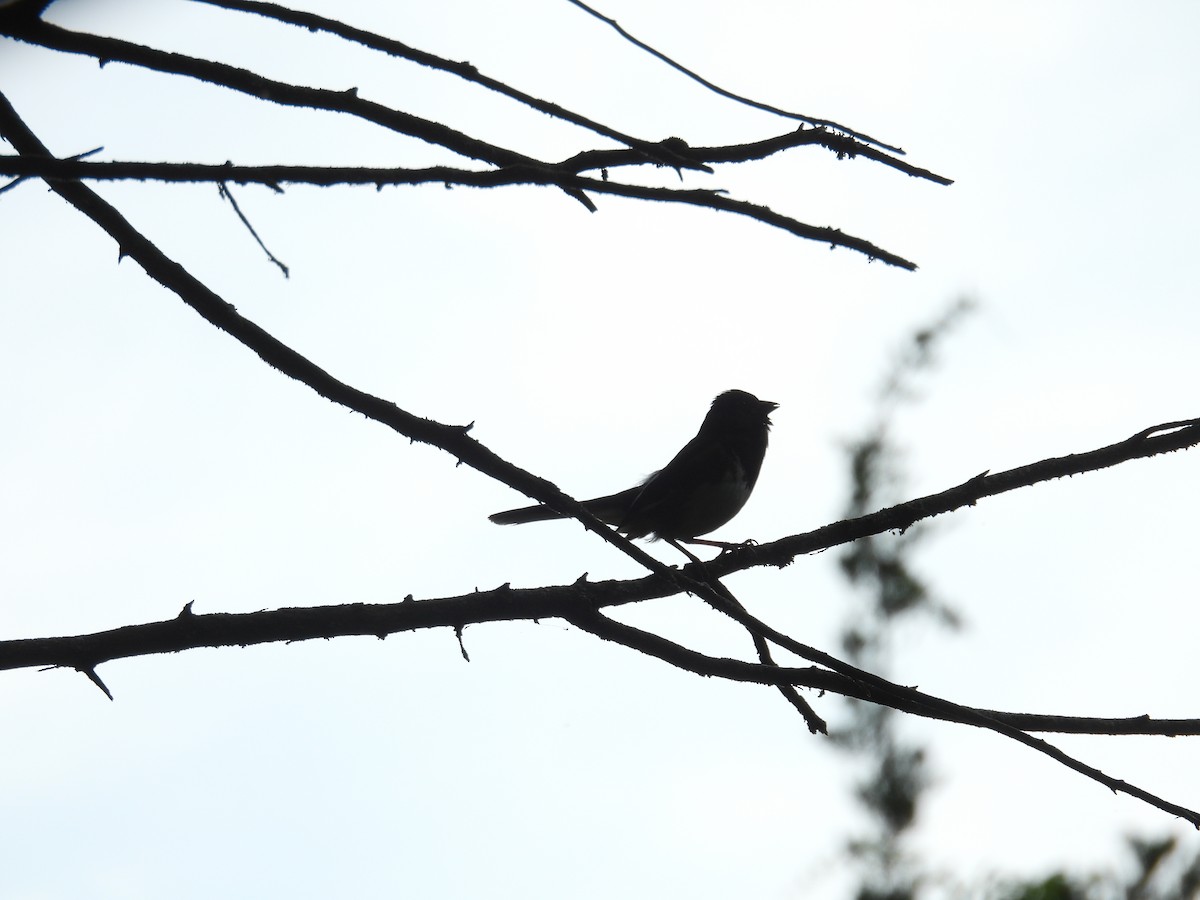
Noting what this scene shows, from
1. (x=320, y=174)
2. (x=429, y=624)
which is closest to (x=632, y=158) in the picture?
(x=320, y=174)

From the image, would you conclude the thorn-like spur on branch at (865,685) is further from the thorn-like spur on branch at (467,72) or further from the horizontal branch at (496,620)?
the thorn-like spur on branch at (467,72)

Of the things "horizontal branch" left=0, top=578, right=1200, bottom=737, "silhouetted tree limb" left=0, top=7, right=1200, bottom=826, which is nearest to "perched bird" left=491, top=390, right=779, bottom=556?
"silhouetted tree limb" left=0, top=7, right=1200, bottom=826

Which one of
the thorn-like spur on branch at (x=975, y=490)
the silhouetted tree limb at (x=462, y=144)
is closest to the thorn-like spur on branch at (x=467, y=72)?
the silhouetted tree limb at (x=462, y=144)

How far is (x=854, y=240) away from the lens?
5.98ft

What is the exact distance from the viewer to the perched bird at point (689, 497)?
5723mm

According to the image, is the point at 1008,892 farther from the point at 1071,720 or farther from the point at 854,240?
the point at 854,240

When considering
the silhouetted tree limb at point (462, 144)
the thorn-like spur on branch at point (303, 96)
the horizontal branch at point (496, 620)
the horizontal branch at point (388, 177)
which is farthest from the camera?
the horizontal branch at point (496, 620)

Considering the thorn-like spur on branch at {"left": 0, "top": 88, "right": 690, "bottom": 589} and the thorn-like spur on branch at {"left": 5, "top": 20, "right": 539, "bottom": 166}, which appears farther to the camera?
the thorn-like spur on branch at {"left": 0, "top": 88, "right": 690, "bottom": 589}

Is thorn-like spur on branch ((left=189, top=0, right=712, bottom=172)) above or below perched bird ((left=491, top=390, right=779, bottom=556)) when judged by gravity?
below

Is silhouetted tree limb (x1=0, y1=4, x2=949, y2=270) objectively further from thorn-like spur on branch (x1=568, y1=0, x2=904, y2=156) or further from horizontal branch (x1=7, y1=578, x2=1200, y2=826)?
horizontal branch (x1=7, y1=578, x2=1200, y2=826)

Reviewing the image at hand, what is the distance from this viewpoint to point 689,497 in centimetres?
571

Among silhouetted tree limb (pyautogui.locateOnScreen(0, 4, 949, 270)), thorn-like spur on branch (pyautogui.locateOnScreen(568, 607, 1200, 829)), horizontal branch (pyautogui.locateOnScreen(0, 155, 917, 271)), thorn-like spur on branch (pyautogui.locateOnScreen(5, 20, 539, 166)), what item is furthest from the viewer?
thorn-like spur on branch (pyautogui.locateOnScreen(568, 607, 1200, 829))

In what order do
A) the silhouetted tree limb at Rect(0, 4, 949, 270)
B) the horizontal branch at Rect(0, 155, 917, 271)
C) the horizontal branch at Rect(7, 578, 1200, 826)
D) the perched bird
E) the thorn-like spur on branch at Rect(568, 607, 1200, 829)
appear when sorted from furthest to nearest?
the perched bird
the horizontal branch at Rect(7, 578, 1200, 826)
the thorn-like spur on branch at Rect(568, 607, 1200, 829)
the silhouetted tree limb at Rect(0, 4, 949, 270)
the horizontal branch at Rect(0, 155, 917, 271)

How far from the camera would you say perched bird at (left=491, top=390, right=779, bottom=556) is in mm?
5723
